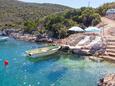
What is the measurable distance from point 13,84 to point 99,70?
1452cm

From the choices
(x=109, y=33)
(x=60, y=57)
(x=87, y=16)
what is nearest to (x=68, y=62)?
(x=60, y=57)

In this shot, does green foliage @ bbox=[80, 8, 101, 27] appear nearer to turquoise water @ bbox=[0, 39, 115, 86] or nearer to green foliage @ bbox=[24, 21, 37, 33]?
green foliage @ bbox=[24, 21, 37, 33]

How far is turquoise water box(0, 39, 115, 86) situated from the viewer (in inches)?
1530

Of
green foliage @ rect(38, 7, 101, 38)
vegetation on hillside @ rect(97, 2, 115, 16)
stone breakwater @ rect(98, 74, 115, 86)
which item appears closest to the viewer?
stone breakwater @ rect(98, 74, 115, 86)

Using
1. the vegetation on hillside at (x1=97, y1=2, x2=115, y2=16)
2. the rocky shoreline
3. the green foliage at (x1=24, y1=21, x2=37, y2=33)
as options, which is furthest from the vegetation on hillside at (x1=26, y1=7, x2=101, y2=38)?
the vegetation on hillside at (x1=97, y1=2, x2=115, y2=16)

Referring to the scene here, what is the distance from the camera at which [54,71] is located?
44.4 metres

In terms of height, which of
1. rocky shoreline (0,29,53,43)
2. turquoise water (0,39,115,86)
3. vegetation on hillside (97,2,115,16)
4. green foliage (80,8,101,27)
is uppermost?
vegetation on hillside (97,2,115,16)

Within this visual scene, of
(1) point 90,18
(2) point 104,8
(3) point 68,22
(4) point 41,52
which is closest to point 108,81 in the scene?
(4) point 41,52

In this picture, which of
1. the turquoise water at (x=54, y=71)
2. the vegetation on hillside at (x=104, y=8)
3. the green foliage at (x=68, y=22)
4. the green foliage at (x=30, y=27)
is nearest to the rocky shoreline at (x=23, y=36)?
the green foliage at (x=30, y=27)

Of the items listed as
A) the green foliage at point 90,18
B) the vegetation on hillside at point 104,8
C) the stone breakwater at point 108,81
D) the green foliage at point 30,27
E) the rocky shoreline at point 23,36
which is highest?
the vegetation on hillside at point 104,8

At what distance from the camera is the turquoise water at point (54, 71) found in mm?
38859

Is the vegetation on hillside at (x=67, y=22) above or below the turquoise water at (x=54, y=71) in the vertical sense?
above

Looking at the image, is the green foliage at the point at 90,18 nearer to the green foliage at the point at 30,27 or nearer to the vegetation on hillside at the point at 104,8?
the vegetation on hillside at the point at 104,8

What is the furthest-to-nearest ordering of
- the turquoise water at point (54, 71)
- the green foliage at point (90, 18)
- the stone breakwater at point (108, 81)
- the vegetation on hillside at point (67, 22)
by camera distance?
the green foliage at point (90, 18) < the vegetation on hillside at point (67, 22) < the turquoise water at point (54, 71) < the stone breakwater at point (108, 81)
